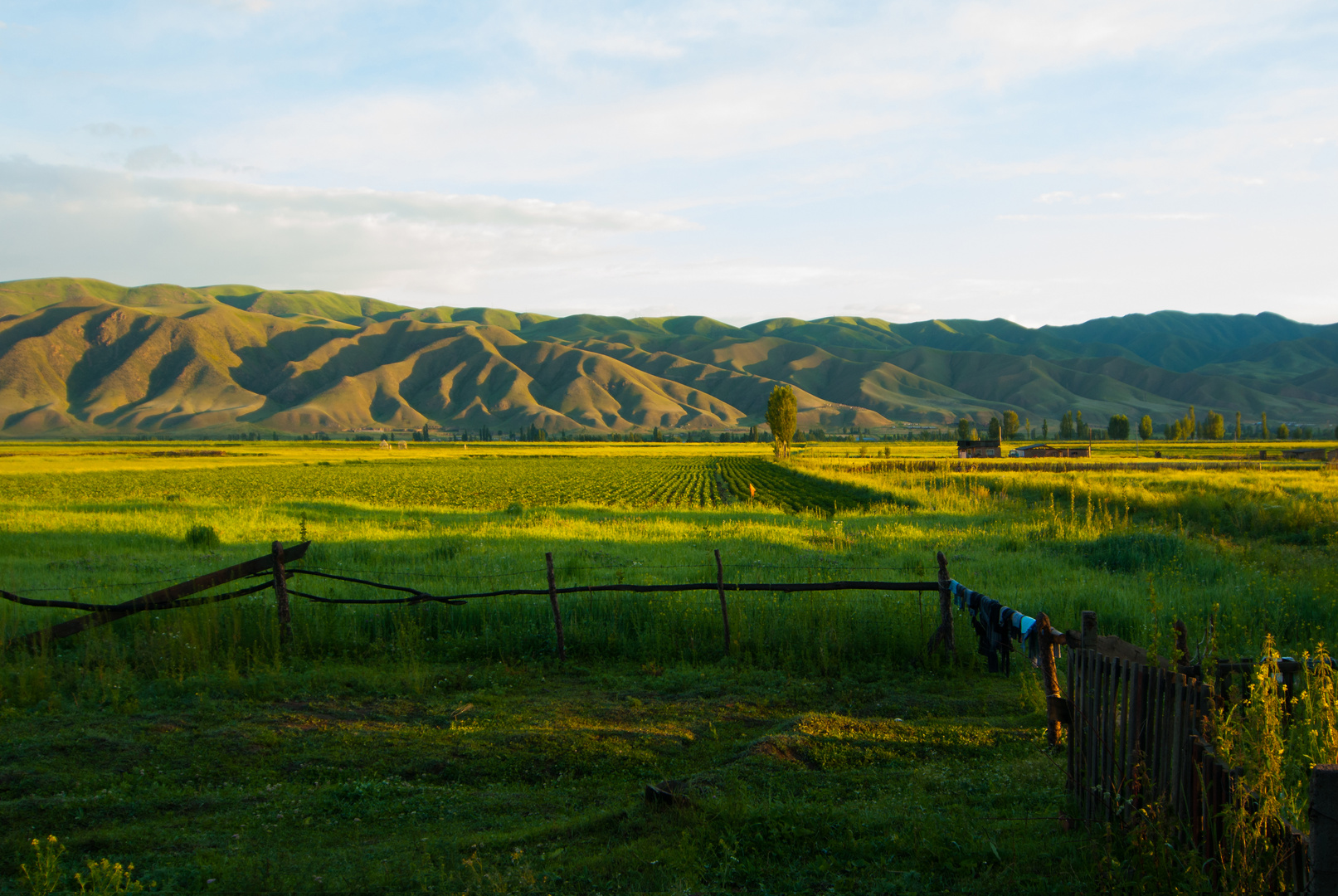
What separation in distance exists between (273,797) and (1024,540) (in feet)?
58.6

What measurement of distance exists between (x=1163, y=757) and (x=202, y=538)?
72.8 feet

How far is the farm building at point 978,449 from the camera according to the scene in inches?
3425

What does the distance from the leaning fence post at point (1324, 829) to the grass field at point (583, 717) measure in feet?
5.47

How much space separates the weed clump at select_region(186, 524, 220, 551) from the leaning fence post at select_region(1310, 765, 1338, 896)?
22140mm

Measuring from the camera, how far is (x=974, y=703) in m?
8.66

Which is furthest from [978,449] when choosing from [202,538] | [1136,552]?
[202,538]

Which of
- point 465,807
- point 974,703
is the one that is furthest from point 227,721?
point 974,703

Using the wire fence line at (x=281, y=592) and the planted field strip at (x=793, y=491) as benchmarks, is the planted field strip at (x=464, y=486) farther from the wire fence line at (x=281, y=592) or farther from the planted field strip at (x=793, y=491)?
the wire fence line at (x=281, y=592)

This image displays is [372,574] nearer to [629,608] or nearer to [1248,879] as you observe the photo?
[629,608]

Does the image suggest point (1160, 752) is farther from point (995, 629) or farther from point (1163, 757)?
point (995, 629)

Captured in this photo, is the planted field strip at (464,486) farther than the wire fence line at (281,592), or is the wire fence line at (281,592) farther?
the planted field strip at (464,486)

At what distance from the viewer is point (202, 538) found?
2106cm

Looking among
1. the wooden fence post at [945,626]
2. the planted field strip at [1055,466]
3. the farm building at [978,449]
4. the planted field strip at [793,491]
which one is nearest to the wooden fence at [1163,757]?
the wooden fence post at [945,626]

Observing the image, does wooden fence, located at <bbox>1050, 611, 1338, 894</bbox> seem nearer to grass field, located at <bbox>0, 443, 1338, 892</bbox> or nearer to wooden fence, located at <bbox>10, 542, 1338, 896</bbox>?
wooden fence, located at <bbox>10, 542, 1338, 896</bbox>
